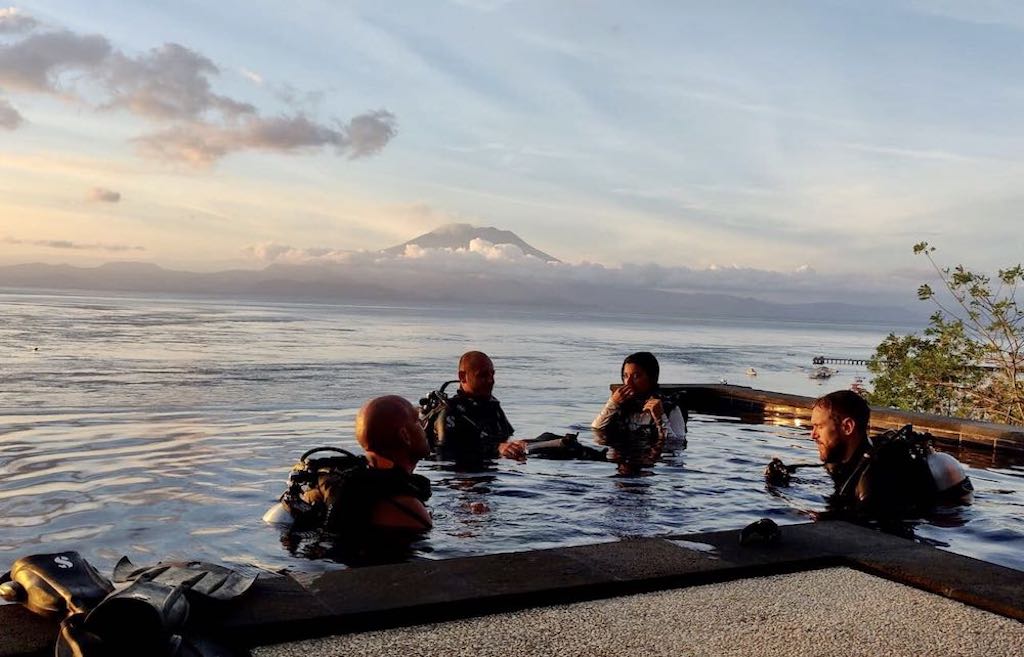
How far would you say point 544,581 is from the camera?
4035 millimetres

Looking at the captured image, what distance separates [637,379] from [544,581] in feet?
22.7

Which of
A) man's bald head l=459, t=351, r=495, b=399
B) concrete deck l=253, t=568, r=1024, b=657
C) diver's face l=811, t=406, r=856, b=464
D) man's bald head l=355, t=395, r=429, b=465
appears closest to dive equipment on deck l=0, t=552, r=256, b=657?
concrete deck l=253, t=568, r=1024, b=657

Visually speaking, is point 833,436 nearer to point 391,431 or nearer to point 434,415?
point 391,431

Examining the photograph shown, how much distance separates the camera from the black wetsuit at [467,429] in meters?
9.82

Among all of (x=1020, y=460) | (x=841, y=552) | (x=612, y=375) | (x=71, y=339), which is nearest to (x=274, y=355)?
(x=71, y=339)

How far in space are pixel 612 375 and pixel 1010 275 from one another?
52.3 feet

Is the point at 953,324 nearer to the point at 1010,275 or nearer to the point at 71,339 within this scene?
the point at 1010,275

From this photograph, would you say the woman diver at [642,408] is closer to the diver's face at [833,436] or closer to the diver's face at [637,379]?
the diver's face at [637,379]

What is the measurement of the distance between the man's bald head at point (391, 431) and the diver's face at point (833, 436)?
3570 millimetres

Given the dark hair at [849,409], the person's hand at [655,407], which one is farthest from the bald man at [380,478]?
the person's hand at [655,407]

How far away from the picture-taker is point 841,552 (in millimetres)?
4809

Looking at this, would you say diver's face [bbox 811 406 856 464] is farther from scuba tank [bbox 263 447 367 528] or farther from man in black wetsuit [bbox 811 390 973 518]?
scuba tank [bbox 263 447 367 528]

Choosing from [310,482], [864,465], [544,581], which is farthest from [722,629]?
[864,465]

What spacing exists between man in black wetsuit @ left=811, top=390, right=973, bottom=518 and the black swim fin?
575 centimetres
